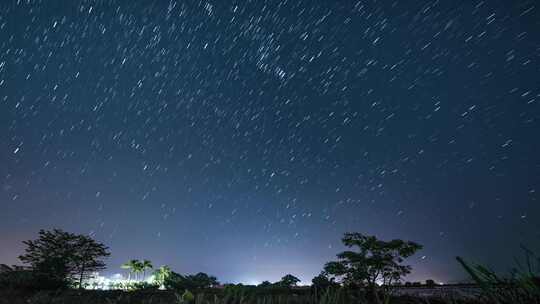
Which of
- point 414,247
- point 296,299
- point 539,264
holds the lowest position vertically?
point 296,299

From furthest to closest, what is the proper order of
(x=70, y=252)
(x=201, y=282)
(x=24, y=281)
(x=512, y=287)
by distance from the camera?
(x=70, y=252), (x=24, y=281), (x=201, y=282), (x=512, y=287)

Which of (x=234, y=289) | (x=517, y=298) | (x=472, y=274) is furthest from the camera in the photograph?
(x=234, y=289)

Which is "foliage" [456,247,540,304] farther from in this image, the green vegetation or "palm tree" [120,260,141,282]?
"palm tree" [120,260,141,282]

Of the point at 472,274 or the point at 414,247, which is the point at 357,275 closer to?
the point at 414,247

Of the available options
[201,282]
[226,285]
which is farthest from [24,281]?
[226,285]

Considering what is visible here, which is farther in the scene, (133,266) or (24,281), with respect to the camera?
(133,266)

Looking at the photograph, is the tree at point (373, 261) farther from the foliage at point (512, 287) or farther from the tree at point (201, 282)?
the foliage at point (512, 287)

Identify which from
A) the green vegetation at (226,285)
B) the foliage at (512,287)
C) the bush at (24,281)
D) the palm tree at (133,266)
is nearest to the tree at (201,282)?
the green vegetation at (226,285)

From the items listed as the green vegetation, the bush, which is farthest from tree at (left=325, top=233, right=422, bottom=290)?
the bush

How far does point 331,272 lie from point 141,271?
193 ft

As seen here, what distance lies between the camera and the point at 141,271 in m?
71.4

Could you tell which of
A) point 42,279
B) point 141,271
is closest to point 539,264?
point 42,279

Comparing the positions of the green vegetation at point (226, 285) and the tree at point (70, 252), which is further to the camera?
the tree at point (70, 252)

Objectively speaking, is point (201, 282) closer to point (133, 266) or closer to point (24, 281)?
point (24, 281)
